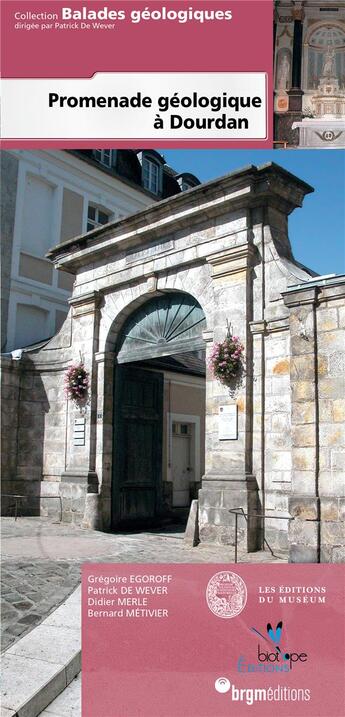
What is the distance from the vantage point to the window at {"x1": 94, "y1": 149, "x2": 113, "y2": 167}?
15.8 meters

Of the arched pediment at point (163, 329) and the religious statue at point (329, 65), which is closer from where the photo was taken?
the religious statue at point (329, 65)

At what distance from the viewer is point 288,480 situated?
287 inches

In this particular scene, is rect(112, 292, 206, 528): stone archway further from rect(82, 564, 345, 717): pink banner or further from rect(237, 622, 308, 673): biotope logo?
rect(237, 622, 308, 673): biotope logo

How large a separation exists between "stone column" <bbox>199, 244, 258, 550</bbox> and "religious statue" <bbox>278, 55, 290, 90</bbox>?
4990 mm

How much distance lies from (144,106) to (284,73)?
2.21ft

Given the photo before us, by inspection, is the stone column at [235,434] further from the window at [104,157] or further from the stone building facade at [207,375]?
the window at [104,157]

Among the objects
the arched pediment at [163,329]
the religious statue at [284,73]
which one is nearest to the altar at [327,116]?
the religious statue at [284,73]

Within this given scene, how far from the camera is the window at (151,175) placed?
57.2 feet

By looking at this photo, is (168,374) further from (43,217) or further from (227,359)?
(227,359)

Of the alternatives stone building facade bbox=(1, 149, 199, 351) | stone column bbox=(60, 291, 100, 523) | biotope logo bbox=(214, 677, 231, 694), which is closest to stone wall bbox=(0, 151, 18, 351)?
stone building facade bbox=(1, 149, 199, 351)

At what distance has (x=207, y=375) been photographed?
27.0 feet

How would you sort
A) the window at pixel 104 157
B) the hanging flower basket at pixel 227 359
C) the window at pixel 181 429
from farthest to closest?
1. the window at pixel 104 157
2. the window at pixel 181 429
3. the hanging flower basket at pixel 227 359

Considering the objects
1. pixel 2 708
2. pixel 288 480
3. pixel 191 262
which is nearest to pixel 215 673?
pixel 2 708

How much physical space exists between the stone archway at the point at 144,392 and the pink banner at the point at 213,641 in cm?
621
